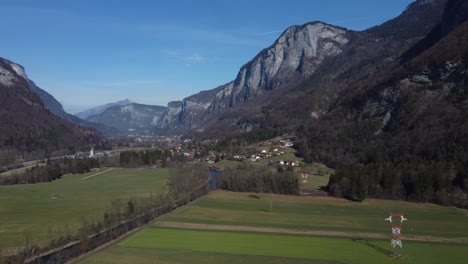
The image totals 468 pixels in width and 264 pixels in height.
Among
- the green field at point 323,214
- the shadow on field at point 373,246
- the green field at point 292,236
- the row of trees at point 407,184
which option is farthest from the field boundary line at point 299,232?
the row of trees at point 407,184

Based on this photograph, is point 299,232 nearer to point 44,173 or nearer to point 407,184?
point 407,184

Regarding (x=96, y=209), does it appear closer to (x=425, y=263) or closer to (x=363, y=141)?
(x=425, y=263)

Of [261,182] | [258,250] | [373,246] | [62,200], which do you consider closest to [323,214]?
[373,246]

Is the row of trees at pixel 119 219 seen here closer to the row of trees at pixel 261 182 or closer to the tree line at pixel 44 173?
the row of trees at pixel 261 182

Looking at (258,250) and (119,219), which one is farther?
(119,219)

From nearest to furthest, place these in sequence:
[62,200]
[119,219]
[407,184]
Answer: [119,219]
[62,200]
[407,184]

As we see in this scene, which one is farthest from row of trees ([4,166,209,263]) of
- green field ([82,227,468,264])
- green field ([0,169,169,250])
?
green field ([82,227,468,264])

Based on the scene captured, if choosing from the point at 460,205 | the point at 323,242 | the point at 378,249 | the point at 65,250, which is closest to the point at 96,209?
the point at 65,250
